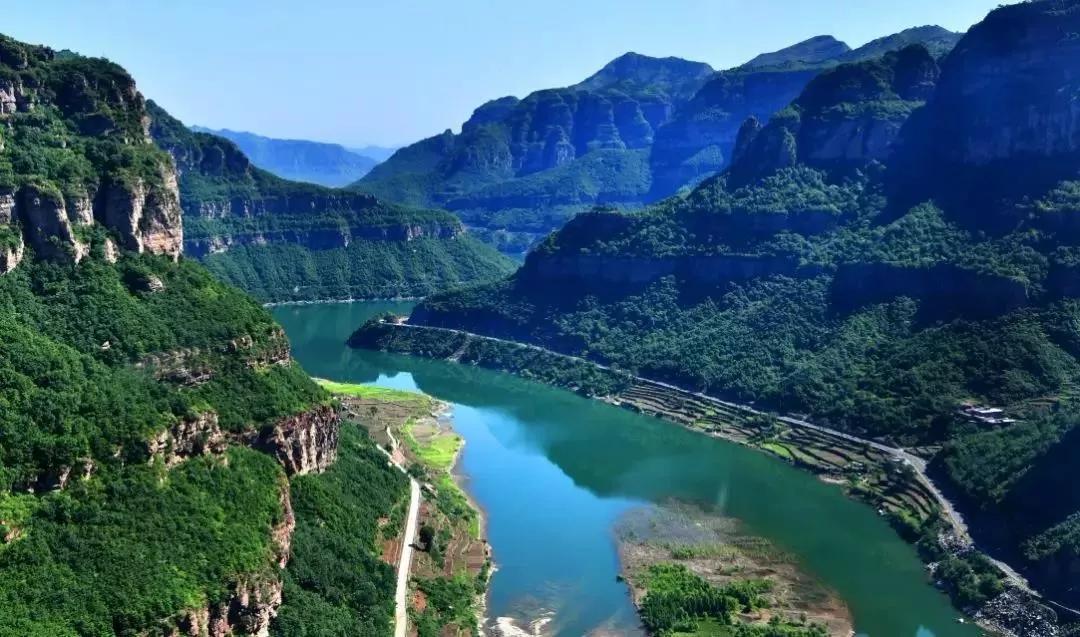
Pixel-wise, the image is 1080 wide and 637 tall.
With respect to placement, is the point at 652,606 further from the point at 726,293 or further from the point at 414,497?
the point at 726,293

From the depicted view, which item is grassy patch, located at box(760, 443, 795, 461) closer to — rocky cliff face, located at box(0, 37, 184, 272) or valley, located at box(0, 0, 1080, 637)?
valley, located at box(0, 0, 1080, 637)

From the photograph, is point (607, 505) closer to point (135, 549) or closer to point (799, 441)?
point (799, 441)

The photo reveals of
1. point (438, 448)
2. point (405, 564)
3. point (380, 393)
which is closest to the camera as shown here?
point (405, 564)

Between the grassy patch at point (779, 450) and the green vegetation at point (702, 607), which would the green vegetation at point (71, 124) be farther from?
the grassy patch at point (779, 450)

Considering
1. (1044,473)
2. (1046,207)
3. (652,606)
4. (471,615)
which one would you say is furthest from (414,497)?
(1046,207)

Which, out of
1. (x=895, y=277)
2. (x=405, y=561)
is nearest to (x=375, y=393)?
(x=405, y=561)
